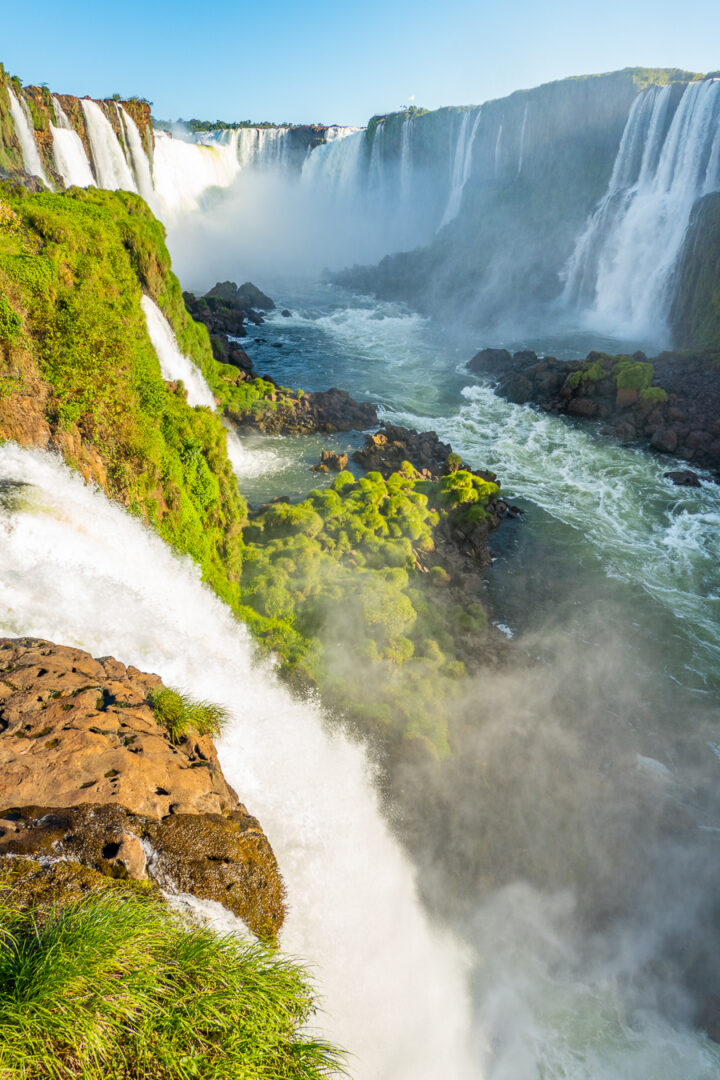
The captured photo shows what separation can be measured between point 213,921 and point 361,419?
852 inches

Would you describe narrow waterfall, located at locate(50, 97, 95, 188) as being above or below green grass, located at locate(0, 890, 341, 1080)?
above

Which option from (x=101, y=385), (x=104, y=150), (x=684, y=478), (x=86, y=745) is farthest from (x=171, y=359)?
(x=104, y=150)

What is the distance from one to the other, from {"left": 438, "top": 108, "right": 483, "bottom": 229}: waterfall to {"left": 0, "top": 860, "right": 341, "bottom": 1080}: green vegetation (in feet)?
243

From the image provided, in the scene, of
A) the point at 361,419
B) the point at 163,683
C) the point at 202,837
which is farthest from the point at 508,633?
the point at 361,419

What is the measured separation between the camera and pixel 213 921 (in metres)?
5.02

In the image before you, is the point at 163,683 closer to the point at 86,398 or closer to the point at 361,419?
the point at 86,398

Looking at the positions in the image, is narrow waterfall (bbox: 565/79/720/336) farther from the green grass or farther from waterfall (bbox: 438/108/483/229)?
the green grass

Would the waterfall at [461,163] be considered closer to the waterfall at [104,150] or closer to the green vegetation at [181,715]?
the waterfall at [104,150]

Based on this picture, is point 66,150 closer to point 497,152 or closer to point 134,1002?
point 497,152

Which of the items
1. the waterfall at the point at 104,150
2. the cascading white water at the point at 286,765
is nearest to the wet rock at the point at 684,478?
the cascading white water at the point at 286,765

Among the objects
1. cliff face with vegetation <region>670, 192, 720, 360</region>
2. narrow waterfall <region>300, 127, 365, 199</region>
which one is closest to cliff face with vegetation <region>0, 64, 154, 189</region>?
narrow waterfall <region>300, 127, 365, 199</region>

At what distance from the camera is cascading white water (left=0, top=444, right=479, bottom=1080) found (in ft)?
22.6

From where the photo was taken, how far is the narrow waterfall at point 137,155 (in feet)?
137

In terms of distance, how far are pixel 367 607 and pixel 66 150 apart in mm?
43696
